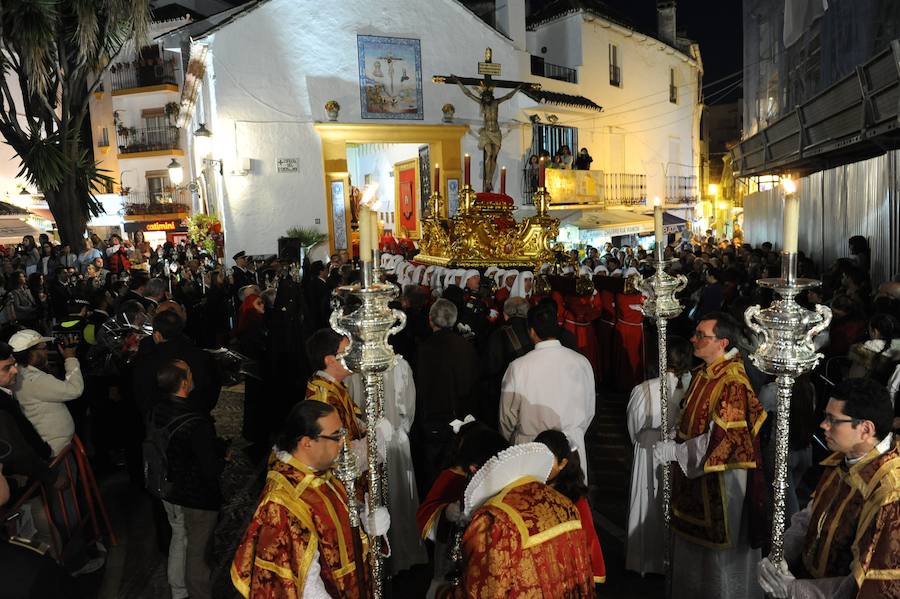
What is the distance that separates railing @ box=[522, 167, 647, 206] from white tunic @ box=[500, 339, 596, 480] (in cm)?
1872

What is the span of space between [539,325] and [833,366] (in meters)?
2.95

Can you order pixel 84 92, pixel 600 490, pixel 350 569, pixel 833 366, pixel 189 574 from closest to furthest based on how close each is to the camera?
pixel 350 569 → pixel 189 574 → pixel 833 366 → pixel 600 490 → pixel 84 92

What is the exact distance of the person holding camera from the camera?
16.6 ft

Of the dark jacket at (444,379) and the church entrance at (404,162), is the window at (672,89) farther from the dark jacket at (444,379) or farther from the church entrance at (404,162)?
the dark jacket at (444,379)

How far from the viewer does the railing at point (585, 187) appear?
23.5 m

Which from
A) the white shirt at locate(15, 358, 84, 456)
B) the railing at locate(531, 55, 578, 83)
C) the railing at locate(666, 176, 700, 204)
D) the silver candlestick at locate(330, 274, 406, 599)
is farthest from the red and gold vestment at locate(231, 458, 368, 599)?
the railing at locate(666, 176, 700, 204)

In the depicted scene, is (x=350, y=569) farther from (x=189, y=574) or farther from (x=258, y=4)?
(x=258, y=4)

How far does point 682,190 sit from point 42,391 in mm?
32272

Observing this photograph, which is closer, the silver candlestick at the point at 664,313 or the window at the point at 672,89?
the silver candlestick at the point at 664,313

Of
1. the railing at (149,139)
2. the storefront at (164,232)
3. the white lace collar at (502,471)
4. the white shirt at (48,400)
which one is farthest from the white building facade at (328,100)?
the white lace collar at (502,471)

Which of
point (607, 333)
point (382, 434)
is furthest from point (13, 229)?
point (382, 434)

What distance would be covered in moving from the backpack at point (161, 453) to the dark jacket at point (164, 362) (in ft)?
2.52

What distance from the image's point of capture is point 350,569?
121 inches

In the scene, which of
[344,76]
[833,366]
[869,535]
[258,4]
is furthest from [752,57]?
[869,535]
